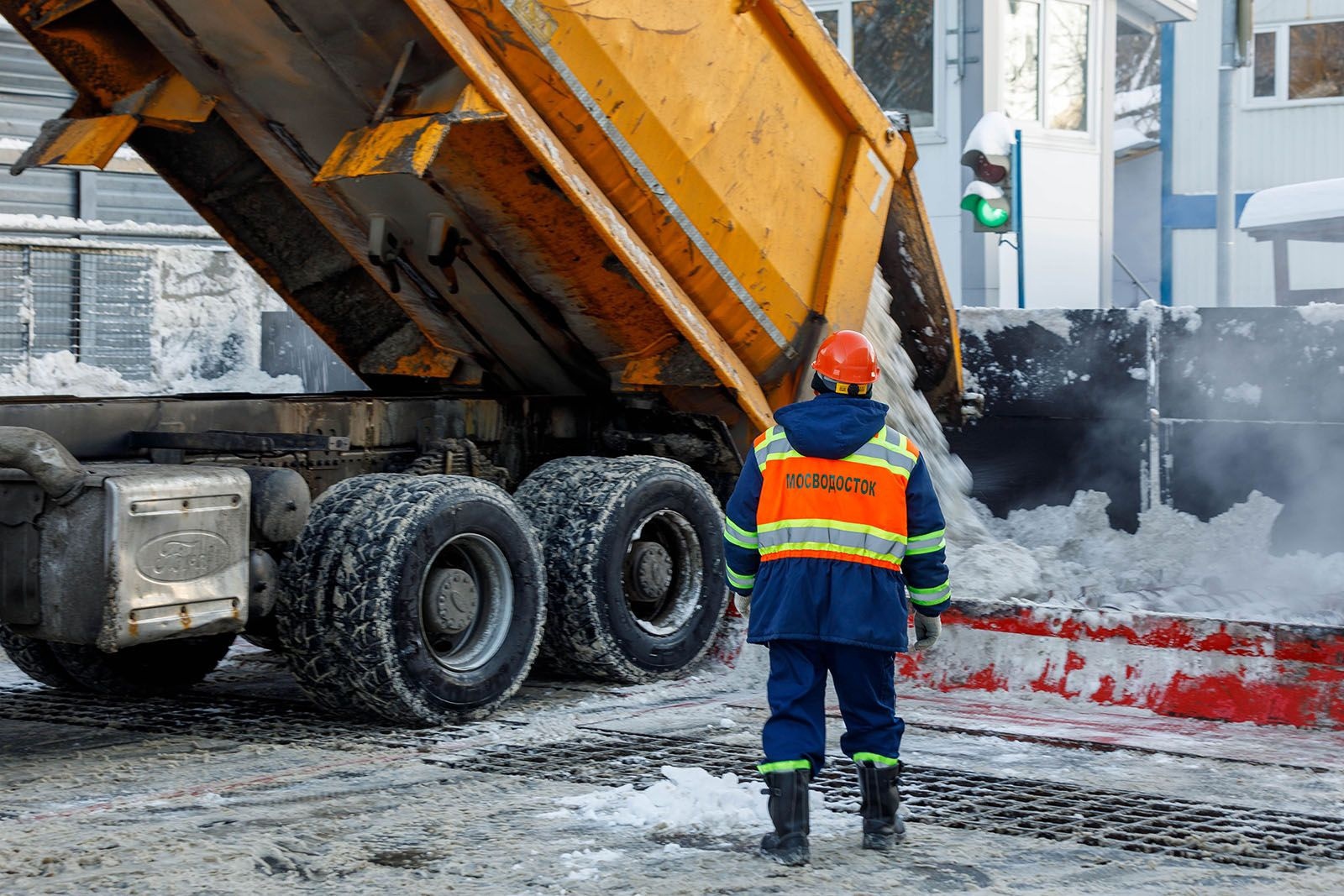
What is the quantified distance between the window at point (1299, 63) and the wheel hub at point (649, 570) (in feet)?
57.8

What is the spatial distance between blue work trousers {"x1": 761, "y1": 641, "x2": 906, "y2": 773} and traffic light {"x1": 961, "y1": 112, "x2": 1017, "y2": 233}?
716 cm

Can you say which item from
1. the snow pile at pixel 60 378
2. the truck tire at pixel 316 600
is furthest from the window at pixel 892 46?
the truck tire at pixel 316 600

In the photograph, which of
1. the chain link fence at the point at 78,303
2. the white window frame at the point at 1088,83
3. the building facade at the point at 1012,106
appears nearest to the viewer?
the chain link fence at the point at 78,303

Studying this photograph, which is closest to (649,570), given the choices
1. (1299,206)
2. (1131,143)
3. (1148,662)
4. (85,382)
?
(1148,662)

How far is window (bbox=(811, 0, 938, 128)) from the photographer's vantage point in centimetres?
1658

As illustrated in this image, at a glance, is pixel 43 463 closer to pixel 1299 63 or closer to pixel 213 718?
pixel 213 718

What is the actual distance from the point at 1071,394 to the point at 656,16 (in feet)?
10.6

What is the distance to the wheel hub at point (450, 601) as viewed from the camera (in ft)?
19.8

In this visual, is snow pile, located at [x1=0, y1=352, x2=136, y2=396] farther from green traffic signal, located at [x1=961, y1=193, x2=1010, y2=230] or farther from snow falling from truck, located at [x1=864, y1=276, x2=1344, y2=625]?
snow falling from truck, located at [x1=864, y1=276, x2=1344, y2=625]

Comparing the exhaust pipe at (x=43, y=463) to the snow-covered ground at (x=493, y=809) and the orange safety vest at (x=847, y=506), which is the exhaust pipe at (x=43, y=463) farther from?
the orange safety vest at (x=847, y=506)

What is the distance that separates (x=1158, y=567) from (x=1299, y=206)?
752 centimetres

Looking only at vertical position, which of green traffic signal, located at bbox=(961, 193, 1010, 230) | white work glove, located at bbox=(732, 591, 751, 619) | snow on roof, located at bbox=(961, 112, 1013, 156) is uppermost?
snow on roof, located at bbox=(961, 112, 1013, 156)

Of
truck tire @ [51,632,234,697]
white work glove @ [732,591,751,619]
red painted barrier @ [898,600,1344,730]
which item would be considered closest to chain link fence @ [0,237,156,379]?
truck tire @ [51,632,234,697]

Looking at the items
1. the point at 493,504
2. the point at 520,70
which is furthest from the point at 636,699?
the point at 520,70
